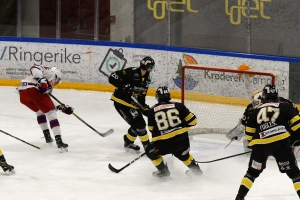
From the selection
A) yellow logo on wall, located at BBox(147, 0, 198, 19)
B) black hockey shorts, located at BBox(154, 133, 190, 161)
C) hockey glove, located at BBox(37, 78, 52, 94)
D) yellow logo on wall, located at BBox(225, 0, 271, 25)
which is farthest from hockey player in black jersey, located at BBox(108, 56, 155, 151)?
yellow logo on wall, located at BBox(147, 0, 198, 19)

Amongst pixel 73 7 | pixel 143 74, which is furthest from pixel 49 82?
pixel 73 7

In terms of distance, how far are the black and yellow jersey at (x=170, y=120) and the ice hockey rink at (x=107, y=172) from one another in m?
0.44

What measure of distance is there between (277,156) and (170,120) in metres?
1.04

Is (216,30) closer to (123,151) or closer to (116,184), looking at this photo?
(123,151)

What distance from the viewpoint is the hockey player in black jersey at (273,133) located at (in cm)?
520

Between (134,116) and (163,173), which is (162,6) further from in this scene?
(163,173)

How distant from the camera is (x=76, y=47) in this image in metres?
10.4

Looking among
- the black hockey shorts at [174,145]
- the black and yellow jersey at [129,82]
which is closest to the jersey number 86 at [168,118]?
the black hockey shorts at [174,145]

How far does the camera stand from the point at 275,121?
17.0 feet

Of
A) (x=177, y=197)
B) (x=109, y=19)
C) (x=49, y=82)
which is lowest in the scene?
(x=177, y=197)

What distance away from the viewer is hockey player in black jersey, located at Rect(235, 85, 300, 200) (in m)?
5.20

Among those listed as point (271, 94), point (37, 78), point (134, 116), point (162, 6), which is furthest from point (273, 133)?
point (162, 6)

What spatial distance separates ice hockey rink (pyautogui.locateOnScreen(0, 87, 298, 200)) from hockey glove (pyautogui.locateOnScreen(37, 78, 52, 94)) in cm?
61

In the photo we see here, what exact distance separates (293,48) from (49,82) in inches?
133
